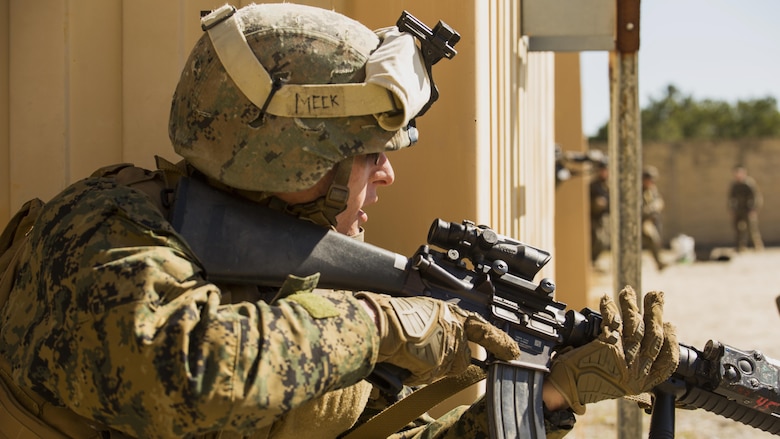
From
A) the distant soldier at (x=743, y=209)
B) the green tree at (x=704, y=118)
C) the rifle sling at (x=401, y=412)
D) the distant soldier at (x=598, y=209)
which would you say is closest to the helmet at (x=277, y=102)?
the rifle sling at (x=401, y=412)

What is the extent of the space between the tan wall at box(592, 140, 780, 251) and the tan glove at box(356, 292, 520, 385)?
24.8 metres

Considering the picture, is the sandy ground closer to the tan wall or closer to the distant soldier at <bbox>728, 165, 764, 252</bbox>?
the distant soldier at <bbox>728, 165, 764, 252</bbox>

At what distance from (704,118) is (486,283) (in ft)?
155

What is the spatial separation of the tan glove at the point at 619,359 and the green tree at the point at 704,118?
40804 millimetres

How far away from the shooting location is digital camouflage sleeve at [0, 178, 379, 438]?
186cm

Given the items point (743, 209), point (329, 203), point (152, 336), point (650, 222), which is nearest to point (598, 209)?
point (650, 222)

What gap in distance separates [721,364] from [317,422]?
120 centimetres

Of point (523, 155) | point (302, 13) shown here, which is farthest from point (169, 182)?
point (523, 155)

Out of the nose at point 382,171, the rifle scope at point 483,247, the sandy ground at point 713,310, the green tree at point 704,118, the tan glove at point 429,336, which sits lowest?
the sandy ground at point 713,310

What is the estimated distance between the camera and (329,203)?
93.6 inches

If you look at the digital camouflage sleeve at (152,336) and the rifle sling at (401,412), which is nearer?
the digital camouflage sleeve at (152,336)

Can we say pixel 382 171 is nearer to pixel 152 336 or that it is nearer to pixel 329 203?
pixel 329 203

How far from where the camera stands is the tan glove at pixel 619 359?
2430mm

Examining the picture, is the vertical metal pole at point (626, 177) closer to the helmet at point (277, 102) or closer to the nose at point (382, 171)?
the nose at point (382, 171)
